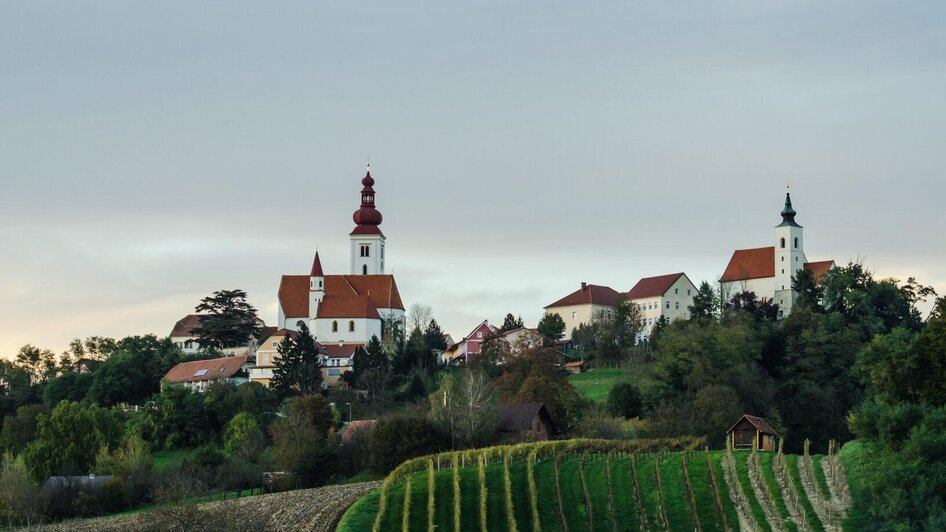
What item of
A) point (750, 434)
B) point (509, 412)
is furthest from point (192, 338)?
point (750, 434)

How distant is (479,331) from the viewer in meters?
114

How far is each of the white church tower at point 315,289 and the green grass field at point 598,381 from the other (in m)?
26.3

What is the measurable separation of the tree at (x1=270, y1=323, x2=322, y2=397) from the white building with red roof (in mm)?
14644

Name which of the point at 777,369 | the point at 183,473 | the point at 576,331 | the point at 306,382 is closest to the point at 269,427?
the point at 183,473

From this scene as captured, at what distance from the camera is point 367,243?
12625cm

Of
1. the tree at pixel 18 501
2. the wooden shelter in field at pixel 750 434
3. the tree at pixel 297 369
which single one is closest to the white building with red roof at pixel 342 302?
the tree at pixel 297 369

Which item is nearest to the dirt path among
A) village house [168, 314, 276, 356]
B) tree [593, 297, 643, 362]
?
tree [593, 297, 643, 362]

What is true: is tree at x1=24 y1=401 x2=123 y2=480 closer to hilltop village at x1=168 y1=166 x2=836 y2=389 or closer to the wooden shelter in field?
hilltop village at x1=168 y1=166 x2=836 y2=389

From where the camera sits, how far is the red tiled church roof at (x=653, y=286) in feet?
376

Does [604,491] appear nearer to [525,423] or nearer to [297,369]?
[525,423]

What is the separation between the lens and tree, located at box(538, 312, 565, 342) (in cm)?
11300

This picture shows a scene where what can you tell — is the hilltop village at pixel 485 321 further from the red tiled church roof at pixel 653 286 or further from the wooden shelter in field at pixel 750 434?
the wooden shelter in field at pixel 750 434

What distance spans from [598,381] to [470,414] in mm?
26305

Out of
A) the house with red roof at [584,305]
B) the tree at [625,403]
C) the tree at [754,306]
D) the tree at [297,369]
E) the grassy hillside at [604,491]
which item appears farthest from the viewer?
the house with red roof at [584,305]
